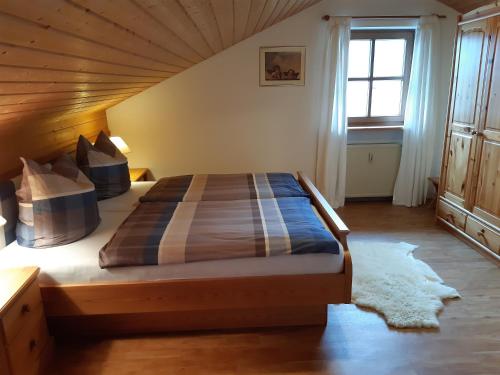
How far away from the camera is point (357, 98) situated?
415 cm

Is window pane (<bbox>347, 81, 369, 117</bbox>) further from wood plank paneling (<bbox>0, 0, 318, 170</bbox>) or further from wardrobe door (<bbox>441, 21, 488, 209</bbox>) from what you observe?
wood plank paneling (<bbox>0, 0, 318, 170</bbox>)

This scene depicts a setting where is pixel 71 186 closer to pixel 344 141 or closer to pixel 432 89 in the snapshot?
pixel 344 141

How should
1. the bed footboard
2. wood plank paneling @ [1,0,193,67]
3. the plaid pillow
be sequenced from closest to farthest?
1. wood plank paneling @ [1,0,193,67]
2. the bed footboard
3. the plaid pillow

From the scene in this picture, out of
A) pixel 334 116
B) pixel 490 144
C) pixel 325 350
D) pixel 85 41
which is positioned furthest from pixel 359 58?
pixel 85 41

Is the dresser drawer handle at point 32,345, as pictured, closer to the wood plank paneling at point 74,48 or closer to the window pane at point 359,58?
the wood plank paneling at point 74,48

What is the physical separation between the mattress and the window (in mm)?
2660

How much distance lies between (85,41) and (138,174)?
2465 millimetres

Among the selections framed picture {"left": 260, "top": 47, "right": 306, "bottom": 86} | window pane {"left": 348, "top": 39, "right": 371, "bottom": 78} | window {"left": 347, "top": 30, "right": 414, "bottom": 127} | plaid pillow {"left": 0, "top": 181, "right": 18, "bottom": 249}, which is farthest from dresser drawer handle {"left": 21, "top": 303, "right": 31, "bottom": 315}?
window pane {"left": 348, "top": 39, "right": 371, "bottom": 78}

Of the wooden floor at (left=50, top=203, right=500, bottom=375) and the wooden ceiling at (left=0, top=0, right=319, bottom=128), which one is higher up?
the wooden ceiling at (left=0, top=0, right=319, bottom=128)

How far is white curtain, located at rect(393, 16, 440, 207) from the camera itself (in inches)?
149

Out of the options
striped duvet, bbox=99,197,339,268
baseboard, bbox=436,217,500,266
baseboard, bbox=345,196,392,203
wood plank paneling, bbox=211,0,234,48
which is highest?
wood plank paneling, bbox=211,0,234,48

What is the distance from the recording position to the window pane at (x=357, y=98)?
4.11 meters

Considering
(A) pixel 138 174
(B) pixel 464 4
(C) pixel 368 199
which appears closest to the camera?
(B) pixel 464 4

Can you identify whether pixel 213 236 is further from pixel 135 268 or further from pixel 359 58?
pixel 359 58
